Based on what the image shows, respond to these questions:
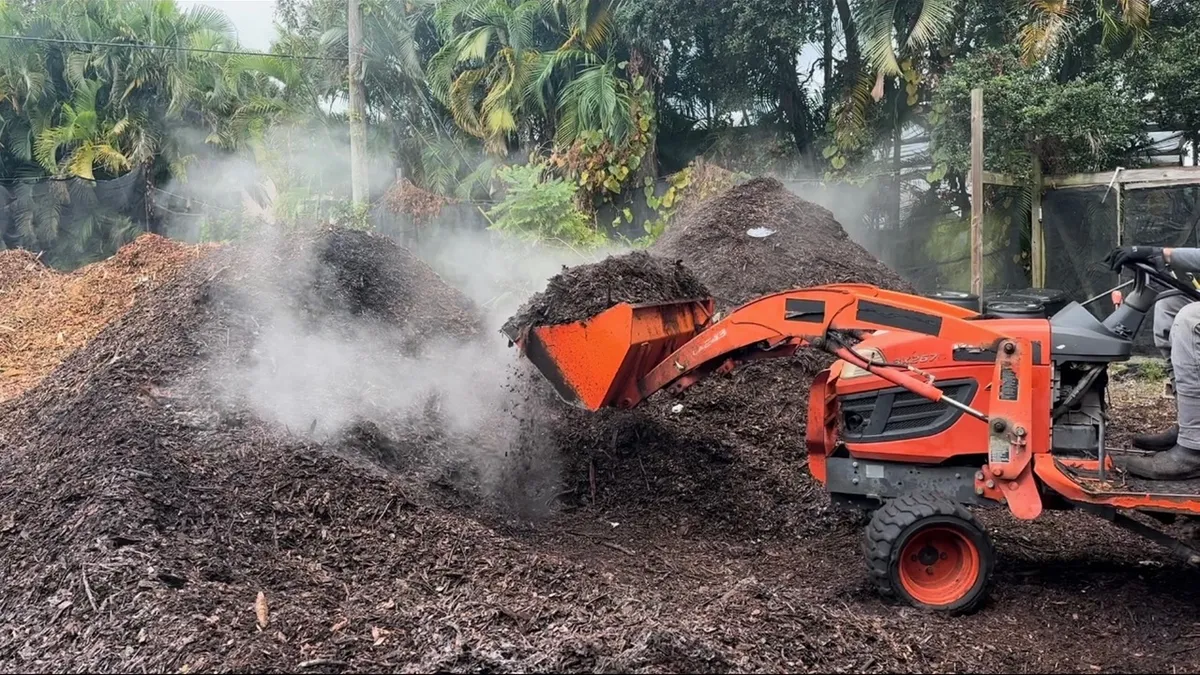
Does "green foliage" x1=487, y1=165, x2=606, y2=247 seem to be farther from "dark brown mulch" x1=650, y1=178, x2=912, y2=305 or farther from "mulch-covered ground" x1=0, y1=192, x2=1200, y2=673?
"mulch-covered ground" x1=0, y1=192, x2=1200, y2=673

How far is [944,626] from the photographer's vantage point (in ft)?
14.4

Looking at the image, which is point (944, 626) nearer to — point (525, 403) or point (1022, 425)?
point (1022, 425)

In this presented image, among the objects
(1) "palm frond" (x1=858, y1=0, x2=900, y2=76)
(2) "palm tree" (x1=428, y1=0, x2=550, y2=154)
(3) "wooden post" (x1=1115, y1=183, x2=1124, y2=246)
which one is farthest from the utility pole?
(3) "wooden post" (x1=1115, y1=183, x2=1124, y2=246)

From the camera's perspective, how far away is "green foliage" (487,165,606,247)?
13.7 meters

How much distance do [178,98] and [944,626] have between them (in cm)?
2100

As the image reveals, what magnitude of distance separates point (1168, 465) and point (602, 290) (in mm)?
3046

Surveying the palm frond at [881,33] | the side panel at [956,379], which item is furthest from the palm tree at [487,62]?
the side panel at [956,379]

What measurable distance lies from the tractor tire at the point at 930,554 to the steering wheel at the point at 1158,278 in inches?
56.2

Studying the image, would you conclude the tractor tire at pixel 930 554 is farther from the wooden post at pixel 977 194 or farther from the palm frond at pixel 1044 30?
the palm frond at pixel 1044 30

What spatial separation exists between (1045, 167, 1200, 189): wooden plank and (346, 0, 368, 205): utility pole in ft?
35.8

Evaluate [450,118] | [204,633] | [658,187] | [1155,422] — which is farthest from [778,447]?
[450,118]

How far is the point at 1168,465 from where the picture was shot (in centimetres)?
469

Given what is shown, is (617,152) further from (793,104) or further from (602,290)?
(602,290)

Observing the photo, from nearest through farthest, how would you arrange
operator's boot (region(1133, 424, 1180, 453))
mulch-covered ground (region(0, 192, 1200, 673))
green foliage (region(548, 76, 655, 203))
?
mulch-covered ground (region(0, 192, 1200, 673))
operator's boot (region(1133, 424, 1180, 453))
green foliage (region(548, 76, 655, 203))
